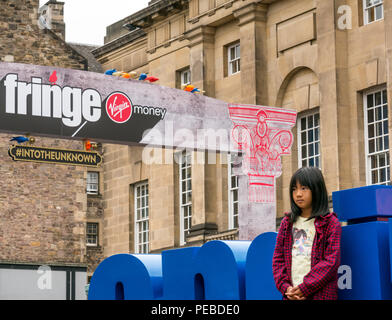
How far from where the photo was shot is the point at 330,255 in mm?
8078

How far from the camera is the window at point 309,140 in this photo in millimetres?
29766

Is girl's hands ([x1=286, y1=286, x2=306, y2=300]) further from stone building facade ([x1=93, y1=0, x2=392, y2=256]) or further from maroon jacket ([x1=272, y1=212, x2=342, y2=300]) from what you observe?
stone building facade ([x1=93, y1=0, x2=392, y2=256])

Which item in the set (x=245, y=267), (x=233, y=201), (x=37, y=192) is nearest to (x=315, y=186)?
(x=245, y=267)

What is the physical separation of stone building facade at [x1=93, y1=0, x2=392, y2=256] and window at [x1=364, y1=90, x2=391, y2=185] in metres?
0.03

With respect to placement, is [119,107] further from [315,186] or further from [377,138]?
[315,186]

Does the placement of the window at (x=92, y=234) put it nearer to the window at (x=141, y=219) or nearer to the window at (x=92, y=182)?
the window at (x=92, y=182)

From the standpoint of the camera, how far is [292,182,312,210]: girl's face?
8.29 meters

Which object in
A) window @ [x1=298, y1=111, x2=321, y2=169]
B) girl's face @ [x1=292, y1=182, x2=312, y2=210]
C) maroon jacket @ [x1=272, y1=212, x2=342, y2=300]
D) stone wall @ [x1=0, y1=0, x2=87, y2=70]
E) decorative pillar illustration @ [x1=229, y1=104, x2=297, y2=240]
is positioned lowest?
maroon jacket @ [x1=272, y1=212, x2=342, y2=300]

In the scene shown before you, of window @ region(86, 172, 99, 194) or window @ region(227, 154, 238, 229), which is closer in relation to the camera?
window @ region(227, 154, 238, 229)

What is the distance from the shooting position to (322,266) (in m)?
8.05

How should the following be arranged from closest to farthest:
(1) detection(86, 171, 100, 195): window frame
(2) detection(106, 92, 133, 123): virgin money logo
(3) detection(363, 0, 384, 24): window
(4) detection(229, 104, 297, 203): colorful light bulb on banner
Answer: (4) detection(229, 104, 297, 203): colorful light bulb on banner < (2) detection(106, 92, 133, 123): virgin money logo < (3) detection(363, 0, 384, 24): window < (1) detection(86, 171, 100, 195): window frame

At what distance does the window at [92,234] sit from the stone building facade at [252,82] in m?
12.0

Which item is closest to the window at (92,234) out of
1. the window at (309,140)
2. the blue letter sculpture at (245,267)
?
the window at (309,140)

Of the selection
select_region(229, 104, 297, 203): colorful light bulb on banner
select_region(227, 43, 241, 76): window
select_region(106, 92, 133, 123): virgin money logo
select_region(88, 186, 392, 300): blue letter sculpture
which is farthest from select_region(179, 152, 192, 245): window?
select_region(88, 186, 392, 300): blue letter sculpture
